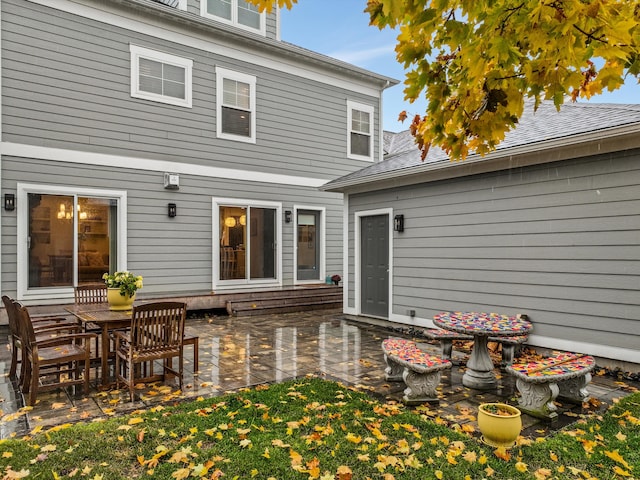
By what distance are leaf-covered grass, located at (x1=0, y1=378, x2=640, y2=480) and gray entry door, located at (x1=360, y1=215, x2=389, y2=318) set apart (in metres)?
4.63

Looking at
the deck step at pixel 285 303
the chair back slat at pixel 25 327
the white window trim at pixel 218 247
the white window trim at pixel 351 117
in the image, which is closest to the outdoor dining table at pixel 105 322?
the chair back slat at pixel 25 327

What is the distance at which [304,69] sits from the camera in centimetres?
1109

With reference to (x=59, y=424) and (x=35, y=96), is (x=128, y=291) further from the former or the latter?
(x=35, y=96)

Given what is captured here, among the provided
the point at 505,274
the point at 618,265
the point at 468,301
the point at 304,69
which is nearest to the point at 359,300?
the point at 468,301

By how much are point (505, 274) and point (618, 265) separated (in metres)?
1.48

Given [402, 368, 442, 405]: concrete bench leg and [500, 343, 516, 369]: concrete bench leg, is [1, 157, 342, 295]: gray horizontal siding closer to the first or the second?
[402, 368, 442, 405]: concrete bench leg

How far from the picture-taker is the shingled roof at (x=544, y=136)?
5043mm

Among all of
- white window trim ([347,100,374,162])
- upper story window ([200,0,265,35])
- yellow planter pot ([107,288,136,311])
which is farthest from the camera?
white window trim ([347,100,374,162])

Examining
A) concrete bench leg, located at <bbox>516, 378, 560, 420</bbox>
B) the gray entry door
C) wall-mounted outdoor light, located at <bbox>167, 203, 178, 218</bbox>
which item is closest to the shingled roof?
the gray entry door

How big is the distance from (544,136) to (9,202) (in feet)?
28.3

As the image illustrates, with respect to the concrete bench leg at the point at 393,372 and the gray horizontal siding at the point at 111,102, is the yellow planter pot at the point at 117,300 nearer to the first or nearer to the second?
the concrete bench leg at the point at 393,372

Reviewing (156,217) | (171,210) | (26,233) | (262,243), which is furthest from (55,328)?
(262,243)

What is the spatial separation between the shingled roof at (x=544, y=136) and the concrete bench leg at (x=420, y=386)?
3.41 metres

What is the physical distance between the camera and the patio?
12.5 ft
